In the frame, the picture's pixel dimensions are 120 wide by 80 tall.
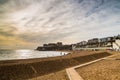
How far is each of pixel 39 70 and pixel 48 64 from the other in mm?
4746

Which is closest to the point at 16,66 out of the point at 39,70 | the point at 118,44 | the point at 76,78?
the point at 39,70

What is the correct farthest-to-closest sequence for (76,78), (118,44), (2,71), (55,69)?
(118,44) < (55,69) < (2,71) < (76,78)

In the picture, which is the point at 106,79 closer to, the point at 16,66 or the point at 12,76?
the point at 12,76

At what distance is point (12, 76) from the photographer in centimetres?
2280

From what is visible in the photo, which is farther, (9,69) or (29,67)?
(29,67)

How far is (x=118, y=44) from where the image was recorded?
128750mm

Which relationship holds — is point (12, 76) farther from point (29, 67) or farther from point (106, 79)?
point (106, 79)

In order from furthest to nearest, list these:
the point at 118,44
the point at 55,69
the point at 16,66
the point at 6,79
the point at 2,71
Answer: the point at 118,44, the point at 55,69, the point at 16,66, the point at 2,71, the point at 6,79

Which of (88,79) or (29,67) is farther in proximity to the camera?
(29,67)

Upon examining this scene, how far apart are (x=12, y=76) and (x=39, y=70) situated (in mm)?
5523

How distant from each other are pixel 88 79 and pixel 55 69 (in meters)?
13.4

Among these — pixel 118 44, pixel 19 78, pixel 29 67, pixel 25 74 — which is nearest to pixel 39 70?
pixel 29 67

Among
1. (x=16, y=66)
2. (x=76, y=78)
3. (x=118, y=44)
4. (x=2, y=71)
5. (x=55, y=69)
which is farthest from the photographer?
(x=118, y=44)

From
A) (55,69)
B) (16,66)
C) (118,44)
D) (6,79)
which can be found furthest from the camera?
(118,44)
